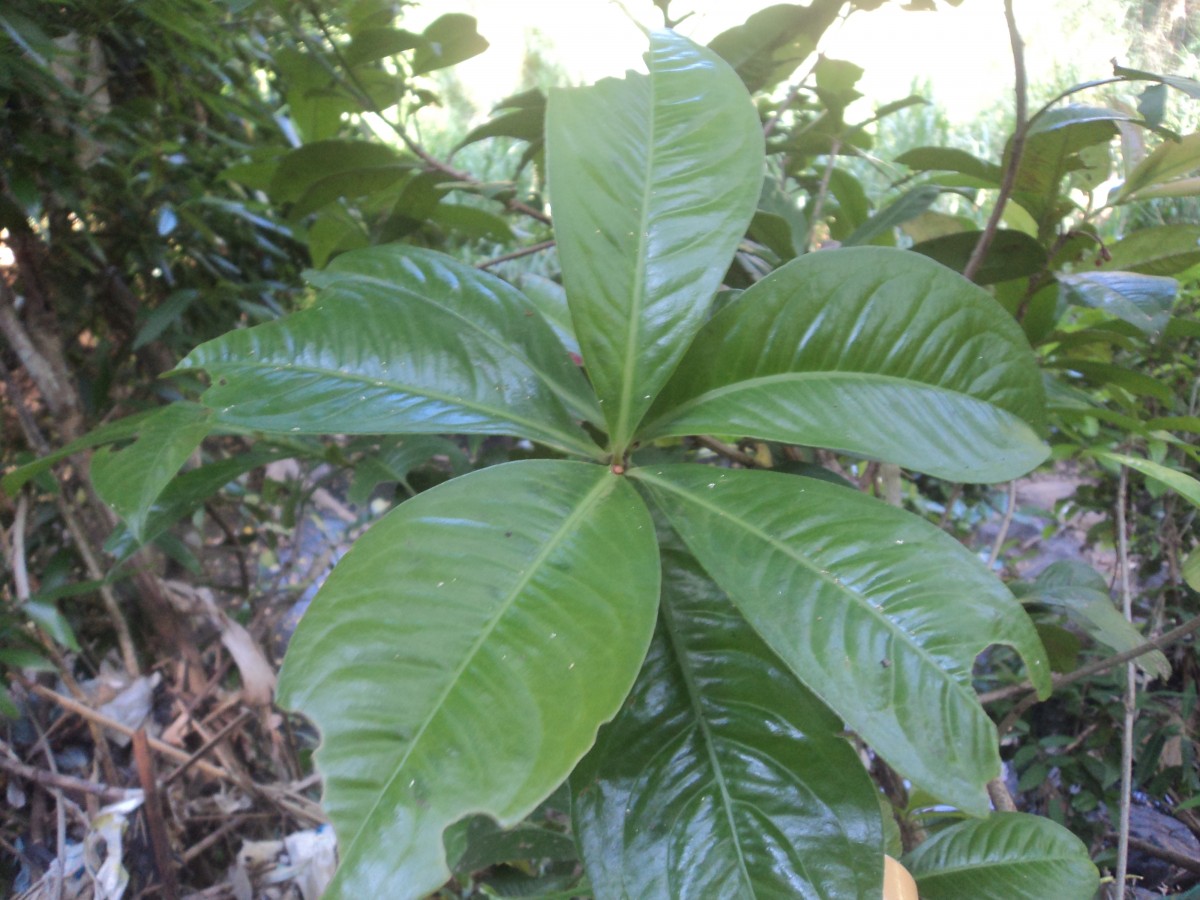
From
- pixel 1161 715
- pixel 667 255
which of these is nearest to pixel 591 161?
pixel 667 255

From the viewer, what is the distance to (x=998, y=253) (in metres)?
0.67

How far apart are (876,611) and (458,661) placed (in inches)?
8.9

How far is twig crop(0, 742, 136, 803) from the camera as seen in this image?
87 centimetres

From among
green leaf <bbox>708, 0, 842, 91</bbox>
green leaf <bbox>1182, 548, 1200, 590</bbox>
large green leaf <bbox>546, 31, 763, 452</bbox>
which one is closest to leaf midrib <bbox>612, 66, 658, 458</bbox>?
large green leaf <bbox>546, 31, 763, 452</bbox>

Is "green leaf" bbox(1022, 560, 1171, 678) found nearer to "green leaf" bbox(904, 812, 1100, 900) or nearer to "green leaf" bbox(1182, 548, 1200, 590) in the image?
"green leaf" bbox(1182, 548, 1200, 590)

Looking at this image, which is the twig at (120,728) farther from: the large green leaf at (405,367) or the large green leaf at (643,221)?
the large green leaf at (643,221)

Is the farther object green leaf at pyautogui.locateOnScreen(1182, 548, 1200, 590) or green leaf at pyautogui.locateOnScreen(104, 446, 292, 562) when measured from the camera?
green leaf at pyautogui.locateOnScreen(104, 446, 292, 562)

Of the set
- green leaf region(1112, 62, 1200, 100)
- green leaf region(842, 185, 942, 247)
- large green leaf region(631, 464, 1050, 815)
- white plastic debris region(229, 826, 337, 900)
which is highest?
green leaf region(1112, 62, 1200, 100)

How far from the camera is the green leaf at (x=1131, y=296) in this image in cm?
56

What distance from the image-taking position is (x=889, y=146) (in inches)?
67.6

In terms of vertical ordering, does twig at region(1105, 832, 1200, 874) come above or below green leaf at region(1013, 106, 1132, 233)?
below

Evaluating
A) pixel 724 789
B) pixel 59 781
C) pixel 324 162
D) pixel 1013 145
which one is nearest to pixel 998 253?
pixel 1013 145

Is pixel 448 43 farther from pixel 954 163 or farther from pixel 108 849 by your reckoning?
pixel 108 849

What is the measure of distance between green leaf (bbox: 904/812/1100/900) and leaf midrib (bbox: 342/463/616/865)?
0.42 meters
